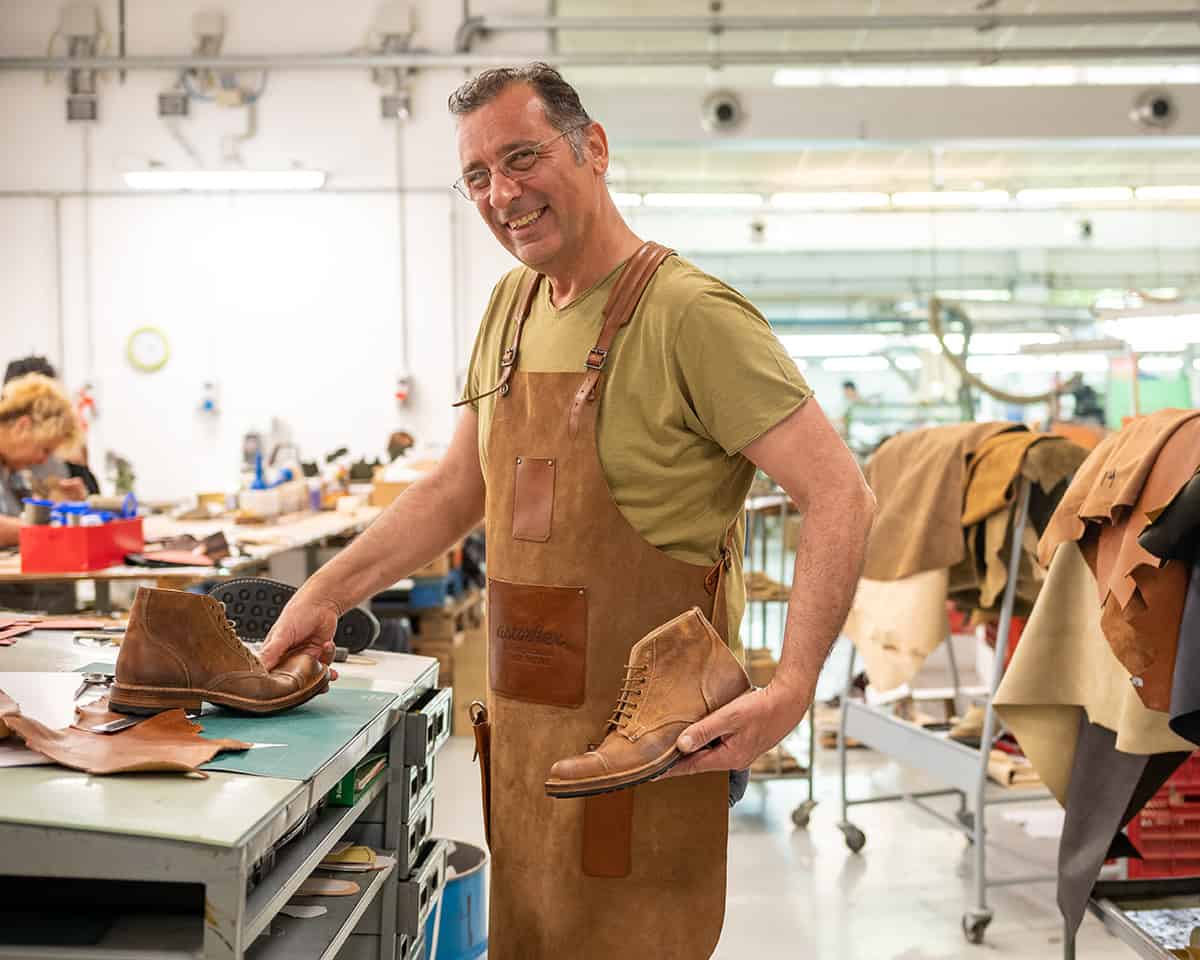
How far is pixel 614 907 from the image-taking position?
1.63m

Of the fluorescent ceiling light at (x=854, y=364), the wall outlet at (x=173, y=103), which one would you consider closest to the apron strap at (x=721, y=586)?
the fluorescent ceiling light at (x=854, y=364)

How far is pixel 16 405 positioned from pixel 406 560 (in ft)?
11.4

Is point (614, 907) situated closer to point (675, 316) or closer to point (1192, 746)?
point (675, 316)

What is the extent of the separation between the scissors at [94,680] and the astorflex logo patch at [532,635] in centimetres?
52

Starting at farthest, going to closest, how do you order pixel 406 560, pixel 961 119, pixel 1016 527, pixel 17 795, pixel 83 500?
pixel 961 119
pixel 83 500
pixel 1016 527
pixel 406 560
pixel 17 795

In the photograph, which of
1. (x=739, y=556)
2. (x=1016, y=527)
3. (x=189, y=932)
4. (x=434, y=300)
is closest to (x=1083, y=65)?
(x=434, y=300)

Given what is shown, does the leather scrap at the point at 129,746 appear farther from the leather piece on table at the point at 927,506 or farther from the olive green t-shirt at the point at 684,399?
the leather piece on table at the point at 927,506

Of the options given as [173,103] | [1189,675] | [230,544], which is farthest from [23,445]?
[173,103]

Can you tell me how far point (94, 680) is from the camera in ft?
5.39

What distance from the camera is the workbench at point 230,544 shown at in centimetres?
360

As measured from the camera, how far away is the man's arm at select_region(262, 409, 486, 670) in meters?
1.81

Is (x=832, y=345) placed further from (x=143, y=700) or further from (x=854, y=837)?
(x=143, y=700)

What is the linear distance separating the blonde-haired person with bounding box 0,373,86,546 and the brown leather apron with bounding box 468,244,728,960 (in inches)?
145

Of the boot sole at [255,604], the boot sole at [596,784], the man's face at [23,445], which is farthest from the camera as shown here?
the man's face at [23,445]
